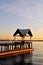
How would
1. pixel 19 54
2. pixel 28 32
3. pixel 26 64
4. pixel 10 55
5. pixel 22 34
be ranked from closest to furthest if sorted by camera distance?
pixel 26 64 < pixel 10 55 < pixel 19 54 < pixel 22 34 < pixel 28 32

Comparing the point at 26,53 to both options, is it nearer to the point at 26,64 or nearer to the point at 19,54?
the point at 19,54

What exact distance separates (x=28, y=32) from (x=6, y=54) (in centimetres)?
1997

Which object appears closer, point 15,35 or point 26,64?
point 26,64

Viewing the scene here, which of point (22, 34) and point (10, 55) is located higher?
point (22, 34)

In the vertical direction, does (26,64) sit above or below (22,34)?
below

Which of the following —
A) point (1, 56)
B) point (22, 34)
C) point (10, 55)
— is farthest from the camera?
point (22, 34)

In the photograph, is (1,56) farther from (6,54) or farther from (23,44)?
(23,44)

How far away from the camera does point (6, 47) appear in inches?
2263

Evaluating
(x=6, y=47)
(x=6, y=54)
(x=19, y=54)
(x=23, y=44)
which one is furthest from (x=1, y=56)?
(x=23, y=44)

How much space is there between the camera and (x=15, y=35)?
2768 inches

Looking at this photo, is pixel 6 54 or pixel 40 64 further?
pixel 6 54

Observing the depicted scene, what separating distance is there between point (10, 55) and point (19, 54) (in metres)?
6.20

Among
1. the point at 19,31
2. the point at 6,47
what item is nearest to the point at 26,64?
the point at 6,47

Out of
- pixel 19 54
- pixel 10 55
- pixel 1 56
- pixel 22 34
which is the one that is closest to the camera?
pixel 1 56
